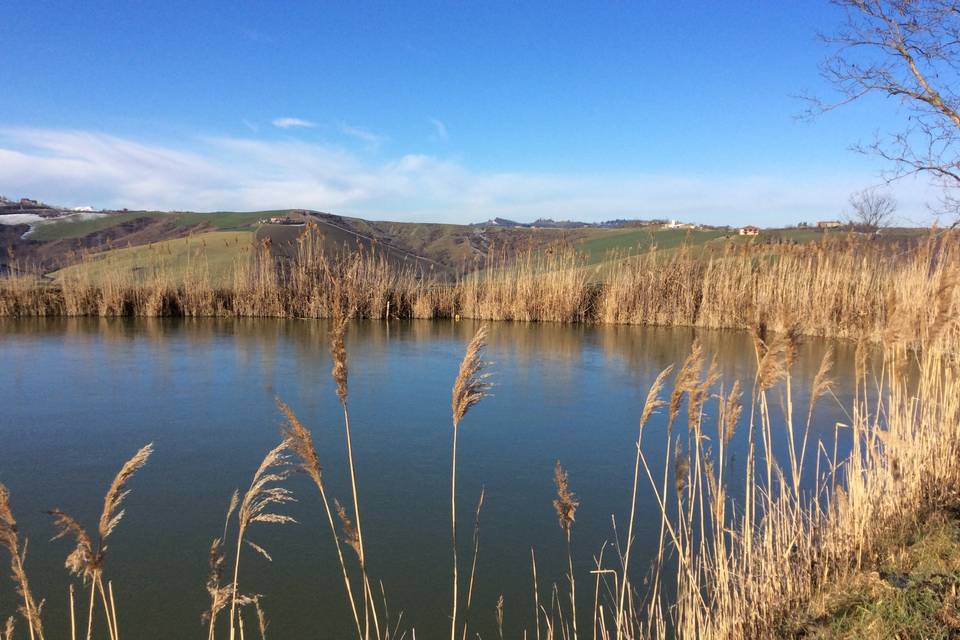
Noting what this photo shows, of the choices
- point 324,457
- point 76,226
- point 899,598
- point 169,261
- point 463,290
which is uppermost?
point 76,226

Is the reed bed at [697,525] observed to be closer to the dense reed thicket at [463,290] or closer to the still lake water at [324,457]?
the still lake water at [324,457]

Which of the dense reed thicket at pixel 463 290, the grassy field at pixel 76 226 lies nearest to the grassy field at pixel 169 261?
the dense reed thicket at pixel 463 290

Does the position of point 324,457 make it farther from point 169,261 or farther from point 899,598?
point 169,261

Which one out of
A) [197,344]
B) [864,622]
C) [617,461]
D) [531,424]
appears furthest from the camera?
[197,344]

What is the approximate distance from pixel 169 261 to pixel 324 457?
12.0 metres

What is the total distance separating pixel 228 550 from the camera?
3143 mm

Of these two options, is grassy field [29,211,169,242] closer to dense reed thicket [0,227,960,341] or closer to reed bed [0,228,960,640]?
dense reed thicket [0,227,960,341]

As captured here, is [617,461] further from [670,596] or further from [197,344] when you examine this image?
[197,344]

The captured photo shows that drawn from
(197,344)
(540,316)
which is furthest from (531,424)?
(540,316)

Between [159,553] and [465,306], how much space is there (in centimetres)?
1010

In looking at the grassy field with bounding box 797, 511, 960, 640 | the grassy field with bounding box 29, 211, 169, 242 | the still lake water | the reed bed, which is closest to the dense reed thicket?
the still lake water

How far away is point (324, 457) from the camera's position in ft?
14.7

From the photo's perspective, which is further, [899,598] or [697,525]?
[697,525]

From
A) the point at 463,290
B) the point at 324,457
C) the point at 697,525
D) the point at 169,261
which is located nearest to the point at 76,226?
the point at 169,261
